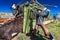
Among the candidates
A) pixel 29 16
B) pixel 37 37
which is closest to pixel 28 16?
pixel 29 16

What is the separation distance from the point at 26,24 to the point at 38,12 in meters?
1.28

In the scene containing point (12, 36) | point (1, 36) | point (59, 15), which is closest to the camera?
point (1, 36)

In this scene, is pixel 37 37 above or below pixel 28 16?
below

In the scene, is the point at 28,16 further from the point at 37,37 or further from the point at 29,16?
the point at 37,37

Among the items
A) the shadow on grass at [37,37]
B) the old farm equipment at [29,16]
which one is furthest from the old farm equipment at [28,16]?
the shadow on grass at [37,37]

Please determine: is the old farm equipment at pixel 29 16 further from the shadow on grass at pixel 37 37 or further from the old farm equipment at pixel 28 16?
the shadow on grass at pixel 37 37

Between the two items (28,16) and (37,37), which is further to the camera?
(28,16)

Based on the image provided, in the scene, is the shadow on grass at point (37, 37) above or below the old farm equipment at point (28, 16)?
below

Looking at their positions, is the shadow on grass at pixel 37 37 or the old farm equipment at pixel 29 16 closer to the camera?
the shadow on grass at pixel 37 37

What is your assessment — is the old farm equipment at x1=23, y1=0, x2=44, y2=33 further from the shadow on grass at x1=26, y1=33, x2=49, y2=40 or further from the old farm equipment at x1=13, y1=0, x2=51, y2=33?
the shadow on grass at x1=26, y1=33, x2=49, y2=40

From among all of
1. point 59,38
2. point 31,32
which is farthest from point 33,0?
point 59,38

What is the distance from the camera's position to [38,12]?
8.25 metres

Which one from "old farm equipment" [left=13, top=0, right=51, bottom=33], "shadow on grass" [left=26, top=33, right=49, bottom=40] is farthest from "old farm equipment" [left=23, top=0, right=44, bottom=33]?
"shadow on grass" [left=26, top=33, right=49, bottom=40]

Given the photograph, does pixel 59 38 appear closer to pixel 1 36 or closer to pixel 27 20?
pixel 27 20
